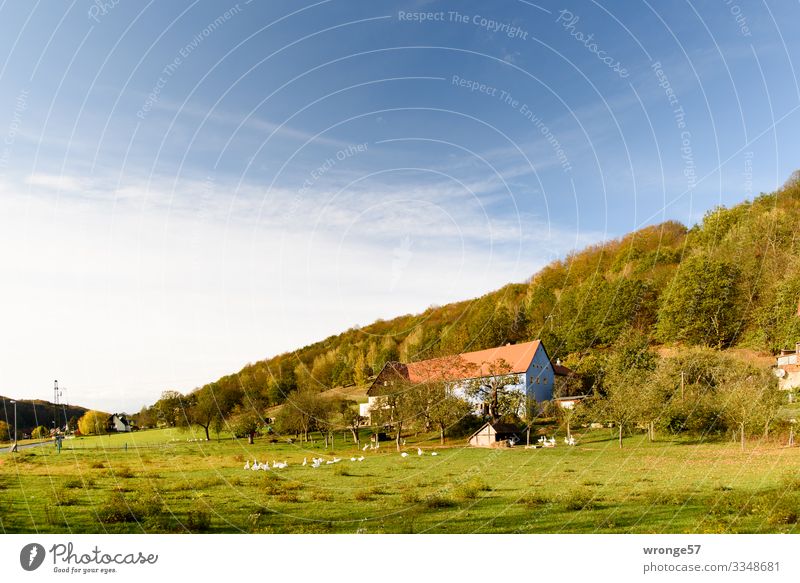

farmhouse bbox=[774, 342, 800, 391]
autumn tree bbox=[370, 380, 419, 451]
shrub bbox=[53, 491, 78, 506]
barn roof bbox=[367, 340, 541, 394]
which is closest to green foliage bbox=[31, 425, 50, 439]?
shrub bbox=[53, 491, 78, 506]

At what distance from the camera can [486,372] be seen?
1980 inches

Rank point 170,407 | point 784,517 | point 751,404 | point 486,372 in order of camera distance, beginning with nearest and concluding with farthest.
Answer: point 784,517, point 751,404, point 170,407, point 486,372

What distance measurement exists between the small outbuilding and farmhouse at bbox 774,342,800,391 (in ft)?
63.8

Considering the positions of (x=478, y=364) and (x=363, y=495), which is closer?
(x=363, y=495)

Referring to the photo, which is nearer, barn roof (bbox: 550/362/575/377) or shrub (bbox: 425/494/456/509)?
shrub (bbox: 425/494/456/509)

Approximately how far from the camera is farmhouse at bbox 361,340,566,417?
152 feet

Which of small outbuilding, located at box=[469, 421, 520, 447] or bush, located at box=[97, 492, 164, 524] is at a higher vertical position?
bush, located at box=[97, 492, 164, 524]

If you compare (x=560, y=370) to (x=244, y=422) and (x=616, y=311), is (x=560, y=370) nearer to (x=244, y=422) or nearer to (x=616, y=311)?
(x=616, y=311)

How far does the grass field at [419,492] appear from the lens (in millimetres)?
13539

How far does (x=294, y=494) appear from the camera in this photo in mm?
19297

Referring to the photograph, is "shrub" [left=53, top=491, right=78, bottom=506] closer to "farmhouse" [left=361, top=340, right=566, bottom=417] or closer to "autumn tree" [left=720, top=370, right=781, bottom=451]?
"farmhouse" [left=361, top=340, right=566, bottom=417]

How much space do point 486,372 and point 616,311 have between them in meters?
18.7

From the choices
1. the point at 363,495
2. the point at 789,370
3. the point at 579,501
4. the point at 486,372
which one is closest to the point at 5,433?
the point at 363,495
